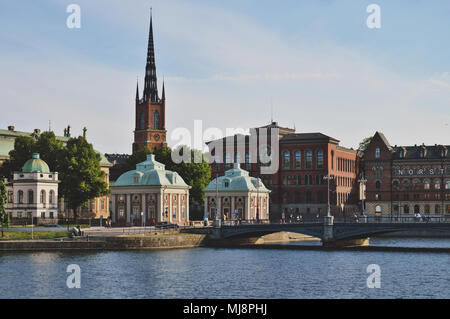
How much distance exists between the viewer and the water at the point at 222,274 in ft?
196

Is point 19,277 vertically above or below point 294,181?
below

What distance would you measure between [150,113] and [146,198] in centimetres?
7514

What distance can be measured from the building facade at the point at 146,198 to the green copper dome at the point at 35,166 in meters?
11.3

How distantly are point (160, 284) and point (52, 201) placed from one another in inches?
2178

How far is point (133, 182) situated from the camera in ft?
394

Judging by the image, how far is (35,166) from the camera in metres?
114

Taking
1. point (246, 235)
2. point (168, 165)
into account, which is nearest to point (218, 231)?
point (246, 235)

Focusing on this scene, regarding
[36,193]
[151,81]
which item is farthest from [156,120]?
[36,193]

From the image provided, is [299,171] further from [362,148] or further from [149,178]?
[149,178]

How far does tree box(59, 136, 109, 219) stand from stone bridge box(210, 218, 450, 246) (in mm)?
21319

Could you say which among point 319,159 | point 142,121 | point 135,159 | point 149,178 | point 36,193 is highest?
point 142,121

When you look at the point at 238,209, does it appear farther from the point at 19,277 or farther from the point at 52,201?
the point at 19,277

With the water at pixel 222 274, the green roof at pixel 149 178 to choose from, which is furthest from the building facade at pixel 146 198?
the water at pixel 222 274
